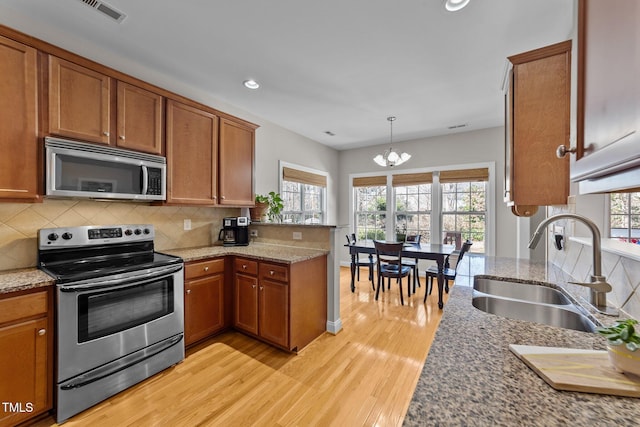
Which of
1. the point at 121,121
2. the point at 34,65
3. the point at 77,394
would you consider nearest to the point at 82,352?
the point at 77,394

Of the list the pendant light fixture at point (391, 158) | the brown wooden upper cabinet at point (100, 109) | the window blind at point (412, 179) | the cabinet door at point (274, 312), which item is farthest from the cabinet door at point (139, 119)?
the window blind at point (412, 179)

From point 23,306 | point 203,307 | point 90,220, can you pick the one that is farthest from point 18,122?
point 203,307

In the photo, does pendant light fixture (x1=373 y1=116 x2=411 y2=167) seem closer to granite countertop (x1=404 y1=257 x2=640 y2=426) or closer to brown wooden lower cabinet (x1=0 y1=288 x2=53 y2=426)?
granite countertop (x1=404 y1=257 x2=640 y2=426)

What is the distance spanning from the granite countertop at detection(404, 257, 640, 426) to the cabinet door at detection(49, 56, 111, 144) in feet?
8.68

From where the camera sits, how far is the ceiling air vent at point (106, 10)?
1859mm

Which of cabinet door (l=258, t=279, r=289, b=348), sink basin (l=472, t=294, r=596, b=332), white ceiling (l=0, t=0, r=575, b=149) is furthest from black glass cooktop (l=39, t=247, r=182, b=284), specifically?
sink basin (l=472, t=294, r=596, b=332)

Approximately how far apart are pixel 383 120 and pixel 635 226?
10.5 feet

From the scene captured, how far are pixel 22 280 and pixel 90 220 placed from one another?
2.61 ft

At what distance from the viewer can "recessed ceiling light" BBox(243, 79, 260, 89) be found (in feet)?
9.75

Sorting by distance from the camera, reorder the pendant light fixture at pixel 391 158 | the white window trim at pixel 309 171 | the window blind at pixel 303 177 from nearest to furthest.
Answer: the pendant light fixture at pixel 391 158 < the white window trim at pixel 309 171 < the window blind at pixel 303 177

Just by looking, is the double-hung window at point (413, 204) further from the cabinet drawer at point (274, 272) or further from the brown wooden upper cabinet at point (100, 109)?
the brown wooden upper cabinet at point (100, 109)

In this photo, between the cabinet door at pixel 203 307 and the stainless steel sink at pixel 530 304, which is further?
the cabinet door at pixel 203 307

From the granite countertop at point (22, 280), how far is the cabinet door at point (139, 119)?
1.09 metres

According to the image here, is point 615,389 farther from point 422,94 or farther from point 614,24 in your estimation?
point 422,94
